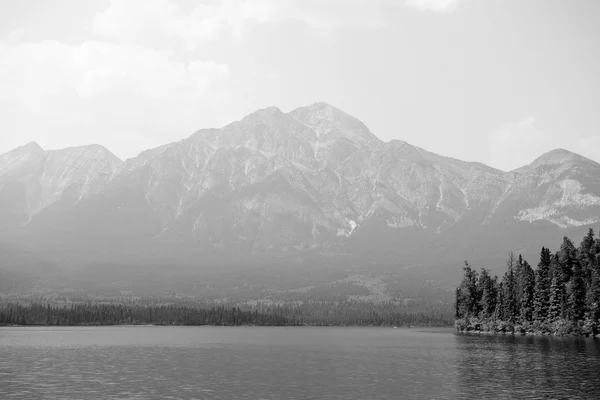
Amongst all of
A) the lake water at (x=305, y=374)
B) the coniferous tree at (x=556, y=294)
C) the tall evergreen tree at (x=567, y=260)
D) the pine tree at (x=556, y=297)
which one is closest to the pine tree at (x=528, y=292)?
the coniferous tree at (x=556, y=294)

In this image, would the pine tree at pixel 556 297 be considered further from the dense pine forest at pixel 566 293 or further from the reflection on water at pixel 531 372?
the reflection on water at pixel 531 372

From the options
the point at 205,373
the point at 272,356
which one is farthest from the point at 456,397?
the point at 272,356

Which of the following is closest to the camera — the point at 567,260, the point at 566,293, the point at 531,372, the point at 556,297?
the point at 531,372

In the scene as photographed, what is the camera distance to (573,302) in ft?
568

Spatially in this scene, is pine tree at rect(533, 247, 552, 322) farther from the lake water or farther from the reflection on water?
the reflection on water

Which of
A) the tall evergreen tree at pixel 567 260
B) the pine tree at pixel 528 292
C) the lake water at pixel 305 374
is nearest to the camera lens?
the lake water at pixel 305 374

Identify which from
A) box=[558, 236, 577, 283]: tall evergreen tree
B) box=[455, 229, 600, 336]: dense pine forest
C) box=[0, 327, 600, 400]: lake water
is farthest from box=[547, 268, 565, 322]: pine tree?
box=[0, 327, 600, 400]: lake water

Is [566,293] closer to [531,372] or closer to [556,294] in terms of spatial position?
[556,294]

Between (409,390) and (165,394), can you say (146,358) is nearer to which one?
(165,394)

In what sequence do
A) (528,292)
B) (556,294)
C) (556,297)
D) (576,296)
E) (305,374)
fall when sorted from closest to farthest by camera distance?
(305,374) < (576,296) < (556,294) < (556,297) < (528,292)

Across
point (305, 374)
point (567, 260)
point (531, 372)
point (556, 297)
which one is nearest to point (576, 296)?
point (556, 297)

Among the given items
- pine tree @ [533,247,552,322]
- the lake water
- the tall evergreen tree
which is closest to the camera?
the lake water

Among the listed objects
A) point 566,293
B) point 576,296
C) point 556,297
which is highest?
point 566,293

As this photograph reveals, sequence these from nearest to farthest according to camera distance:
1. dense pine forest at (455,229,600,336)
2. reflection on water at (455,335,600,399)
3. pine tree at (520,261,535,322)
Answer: reflection on water at (455,335,600,399) → dense pine forest at (455,229,600,336) → pine tree at (520,261,535,322)
